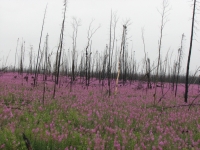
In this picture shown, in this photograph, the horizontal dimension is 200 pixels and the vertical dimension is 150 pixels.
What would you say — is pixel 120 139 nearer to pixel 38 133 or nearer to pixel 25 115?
pixel 38 133

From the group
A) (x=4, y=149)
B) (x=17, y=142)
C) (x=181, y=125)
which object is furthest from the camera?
(x=181, y=125)

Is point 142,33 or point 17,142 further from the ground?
point 142,33

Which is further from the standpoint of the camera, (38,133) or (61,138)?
(38,133)

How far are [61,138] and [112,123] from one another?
108 inches

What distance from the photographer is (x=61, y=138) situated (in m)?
4.90

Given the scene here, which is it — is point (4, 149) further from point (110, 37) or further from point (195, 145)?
point (110, 37)

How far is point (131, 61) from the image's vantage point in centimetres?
4869

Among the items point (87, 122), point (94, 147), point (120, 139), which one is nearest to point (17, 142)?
point (94, 147)

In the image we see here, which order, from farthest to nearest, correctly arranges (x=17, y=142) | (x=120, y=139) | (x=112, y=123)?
(x=112, y=123) < (x=120, y=139) < (x=17, y=142)

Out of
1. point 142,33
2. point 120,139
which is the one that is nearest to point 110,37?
A: point 142,33

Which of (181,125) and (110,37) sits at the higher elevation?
(110,37)

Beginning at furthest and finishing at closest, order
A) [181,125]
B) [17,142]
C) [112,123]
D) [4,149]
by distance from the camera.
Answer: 1. [181,125]
2. [112,123]
3. [17,142]
4. [4,149]

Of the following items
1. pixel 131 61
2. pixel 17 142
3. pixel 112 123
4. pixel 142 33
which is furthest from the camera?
pixel 131 61

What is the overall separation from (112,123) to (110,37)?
14619 mm
